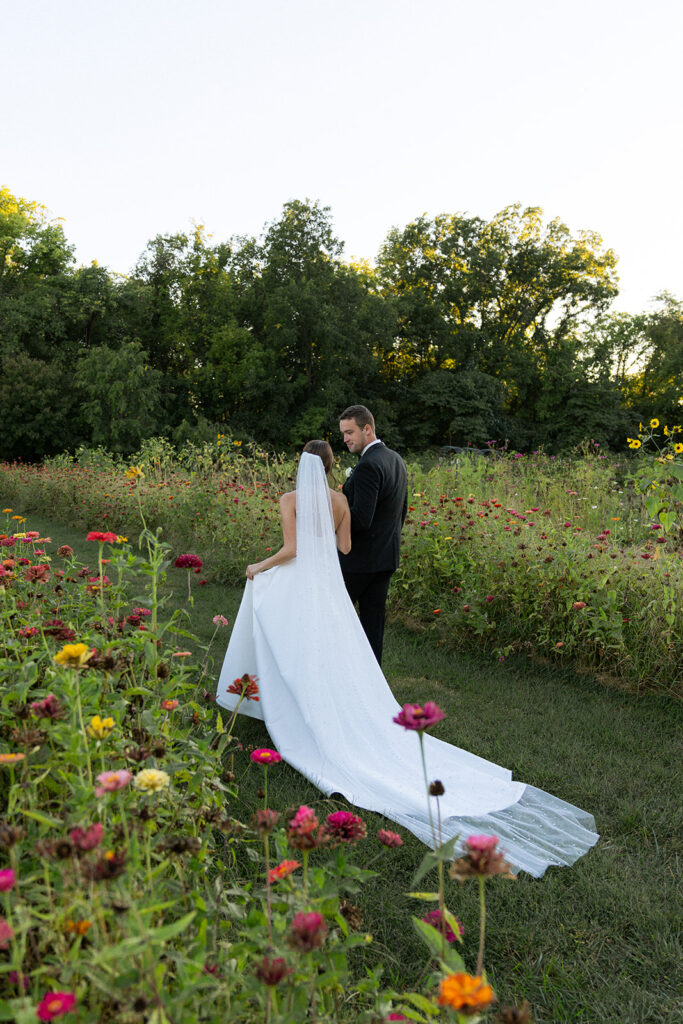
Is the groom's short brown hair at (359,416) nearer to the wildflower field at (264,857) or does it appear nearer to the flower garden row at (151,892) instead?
the wildflower field at (264,857)

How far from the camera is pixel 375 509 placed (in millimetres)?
4031

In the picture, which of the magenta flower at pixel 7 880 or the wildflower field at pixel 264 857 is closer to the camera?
the magenta flower at pixel 7 880

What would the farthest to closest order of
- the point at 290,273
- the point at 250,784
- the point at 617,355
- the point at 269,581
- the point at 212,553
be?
the point at 617,355 → the point at 290,273 → the point at 212,553 → the point at 269,581 → the point at 250,784

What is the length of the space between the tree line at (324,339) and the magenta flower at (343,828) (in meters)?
20.2

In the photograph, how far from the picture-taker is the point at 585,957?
2135 mm

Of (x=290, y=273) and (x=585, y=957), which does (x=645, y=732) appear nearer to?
(x=585, y=957)

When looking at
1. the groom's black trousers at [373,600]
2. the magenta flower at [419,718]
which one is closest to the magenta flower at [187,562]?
the magenta flower at [419,718]

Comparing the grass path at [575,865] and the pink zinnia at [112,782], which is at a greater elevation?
the pink zinnia at [112,782]

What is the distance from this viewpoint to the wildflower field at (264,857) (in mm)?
1008

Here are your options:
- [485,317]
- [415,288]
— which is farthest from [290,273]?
[485,317]

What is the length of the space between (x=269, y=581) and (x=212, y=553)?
13.0ft

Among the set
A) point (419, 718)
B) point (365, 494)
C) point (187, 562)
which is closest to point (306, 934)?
point (419, 718)

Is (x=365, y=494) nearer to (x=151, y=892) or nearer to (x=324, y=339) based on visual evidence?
(x=151, y=892)

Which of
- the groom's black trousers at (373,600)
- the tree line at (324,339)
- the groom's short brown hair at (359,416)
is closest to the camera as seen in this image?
the groom's short brown hair at (359,416)
